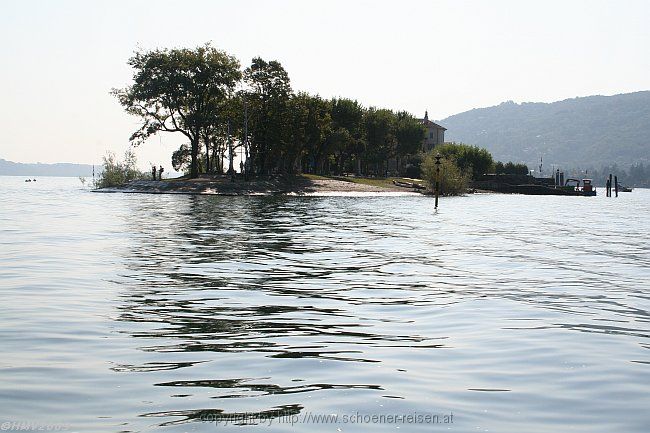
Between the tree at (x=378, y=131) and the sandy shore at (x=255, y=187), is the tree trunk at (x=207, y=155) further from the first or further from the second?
the tree at (x=378, y=131)

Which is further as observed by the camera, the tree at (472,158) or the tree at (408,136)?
the tree at (472,158)

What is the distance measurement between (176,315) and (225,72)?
97968 mm

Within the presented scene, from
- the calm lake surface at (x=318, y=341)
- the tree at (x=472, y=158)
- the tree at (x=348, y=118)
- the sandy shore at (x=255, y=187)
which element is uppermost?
the tree at (x=348, y=118)

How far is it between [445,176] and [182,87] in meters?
41.8

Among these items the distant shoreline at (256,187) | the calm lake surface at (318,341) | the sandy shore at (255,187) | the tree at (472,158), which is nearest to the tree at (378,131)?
the tree at (472,158)

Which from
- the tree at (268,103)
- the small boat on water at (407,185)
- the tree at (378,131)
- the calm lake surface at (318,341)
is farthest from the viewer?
the tree at (378,131)

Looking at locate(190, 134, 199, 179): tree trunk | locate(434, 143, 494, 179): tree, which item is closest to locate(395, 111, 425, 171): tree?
locate(434, 143, 494, 179): tree

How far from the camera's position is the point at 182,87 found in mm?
105312

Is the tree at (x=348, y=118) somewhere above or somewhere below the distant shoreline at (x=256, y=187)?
above

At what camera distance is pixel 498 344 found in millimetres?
11977

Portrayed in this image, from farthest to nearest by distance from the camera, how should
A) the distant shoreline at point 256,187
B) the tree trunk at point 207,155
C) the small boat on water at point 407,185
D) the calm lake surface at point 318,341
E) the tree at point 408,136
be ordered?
the tree at point 408,136 → the small boat on water at point 407,185 → the tree trunk at point 207,155 → the distant shoreline at point 256,187 → the calm lake surface at point 318,341

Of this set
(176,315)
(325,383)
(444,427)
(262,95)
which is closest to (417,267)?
(176,315)

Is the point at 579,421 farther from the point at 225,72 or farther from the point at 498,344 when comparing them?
the point at 225,72

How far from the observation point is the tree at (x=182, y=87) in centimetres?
10544
